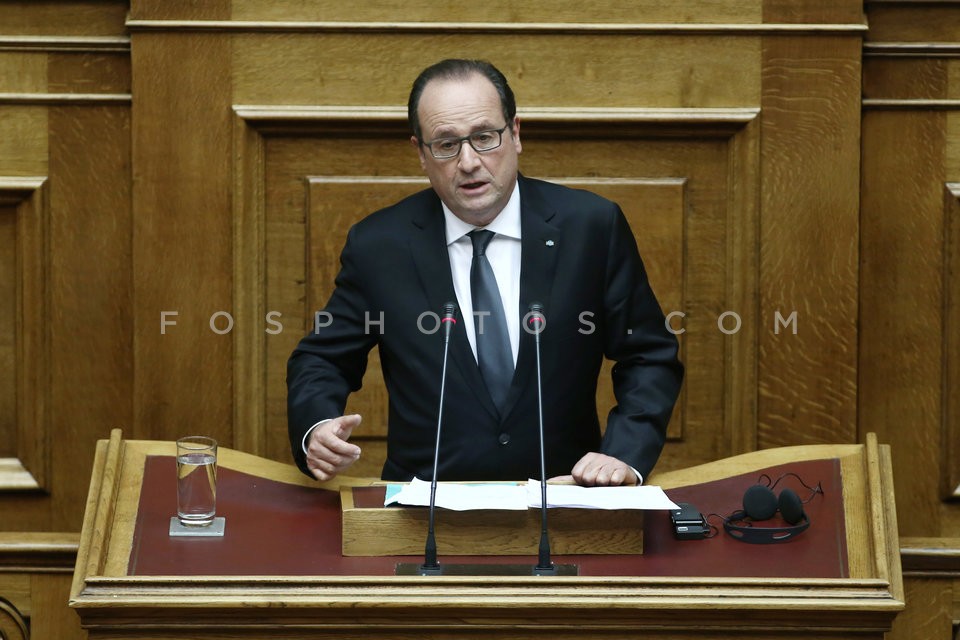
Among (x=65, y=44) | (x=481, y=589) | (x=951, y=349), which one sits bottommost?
(x=481, y=589)

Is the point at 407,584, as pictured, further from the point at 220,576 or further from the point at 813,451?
the point at 813,451

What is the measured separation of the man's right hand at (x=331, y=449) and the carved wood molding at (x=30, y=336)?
1.41 m

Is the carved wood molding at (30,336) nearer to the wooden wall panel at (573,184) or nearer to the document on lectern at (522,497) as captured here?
the wooden wall panel at (573,184)

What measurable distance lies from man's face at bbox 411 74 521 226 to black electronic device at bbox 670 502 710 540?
766 millimetres

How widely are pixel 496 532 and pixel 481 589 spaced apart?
0.20m

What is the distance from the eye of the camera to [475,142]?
2.79 metres

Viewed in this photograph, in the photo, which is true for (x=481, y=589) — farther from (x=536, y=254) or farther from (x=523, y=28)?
(x=523, y=28)

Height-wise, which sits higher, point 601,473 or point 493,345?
point 493,345

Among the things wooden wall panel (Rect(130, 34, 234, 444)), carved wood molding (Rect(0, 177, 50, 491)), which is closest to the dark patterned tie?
wooden wall panel (Rect(130, 34, 234, 444))

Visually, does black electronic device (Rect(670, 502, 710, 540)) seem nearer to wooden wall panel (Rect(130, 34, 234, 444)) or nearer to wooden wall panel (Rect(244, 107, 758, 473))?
wooden wall panel (Rect(244, 107, 758, 473))

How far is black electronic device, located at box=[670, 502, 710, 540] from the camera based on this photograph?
2.32 m

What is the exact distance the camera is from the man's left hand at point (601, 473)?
2.45m

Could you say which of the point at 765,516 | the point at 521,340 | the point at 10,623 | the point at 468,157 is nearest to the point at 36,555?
the point at 10,623

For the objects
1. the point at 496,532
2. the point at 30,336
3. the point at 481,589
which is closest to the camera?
the point at 481,589
